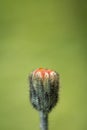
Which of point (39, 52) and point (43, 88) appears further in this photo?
point (39, 52)

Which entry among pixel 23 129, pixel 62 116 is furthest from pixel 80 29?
pixel 23 129

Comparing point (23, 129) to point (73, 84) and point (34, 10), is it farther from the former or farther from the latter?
point (34, 10)

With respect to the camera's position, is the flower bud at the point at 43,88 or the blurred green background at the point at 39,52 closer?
the flower bud at the point at 43,88

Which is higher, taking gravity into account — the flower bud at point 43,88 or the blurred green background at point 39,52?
the blurred green background at point 39,52

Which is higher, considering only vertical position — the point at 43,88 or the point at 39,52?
the point at 39,52
